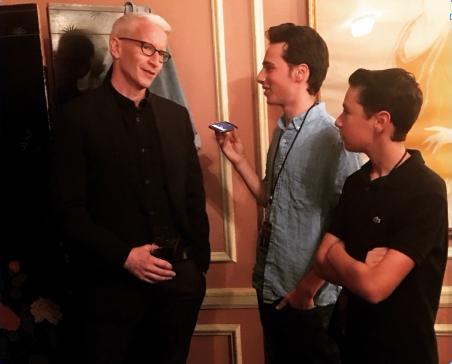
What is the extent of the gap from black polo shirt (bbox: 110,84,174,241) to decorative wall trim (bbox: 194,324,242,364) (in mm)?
658

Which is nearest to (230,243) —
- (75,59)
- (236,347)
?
(236,347)

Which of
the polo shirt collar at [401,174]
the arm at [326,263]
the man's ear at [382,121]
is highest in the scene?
the man's ear at [382,121]

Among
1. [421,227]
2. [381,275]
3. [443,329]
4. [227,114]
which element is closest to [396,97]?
[421,227]

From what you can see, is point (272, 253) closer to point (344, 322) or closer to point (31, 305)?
point (344, 322)

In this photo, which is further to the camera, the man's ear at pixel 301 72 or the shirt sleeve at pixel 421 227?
the man's ear at pixel 301 72

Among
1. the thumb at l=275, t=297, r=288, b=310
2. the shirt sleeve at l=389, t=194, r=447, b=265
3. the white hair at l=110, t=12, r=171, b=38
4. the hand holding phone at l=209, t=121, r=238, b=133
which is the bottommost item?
the thumb at l=275, t=297, r=288, b=310

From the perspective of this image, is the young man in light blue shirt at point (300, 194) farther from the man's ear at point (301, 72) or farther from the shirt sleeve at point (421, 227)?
the shirt sleeve at point (421, 227)

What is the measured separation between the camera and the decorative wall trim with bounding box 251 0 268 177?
5.90ft

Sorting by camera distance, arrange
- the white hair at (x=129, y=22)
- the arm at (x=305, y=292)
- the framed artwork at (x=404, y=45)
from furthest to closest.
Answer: the framed artwork at (x=404, y=45)
the white hair at (x=129, y=22)
the arm at (x=305, y=292)

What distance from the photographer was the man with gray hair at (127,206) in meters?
1.41

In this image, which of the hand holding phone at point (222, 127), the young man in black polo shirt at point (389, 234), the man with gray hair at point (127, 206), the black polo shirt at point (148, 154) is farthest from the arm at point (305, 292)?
the hand holding phone at point (222, 127)

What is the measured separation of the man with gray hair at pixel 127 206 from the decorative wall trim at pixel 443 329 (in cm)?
99

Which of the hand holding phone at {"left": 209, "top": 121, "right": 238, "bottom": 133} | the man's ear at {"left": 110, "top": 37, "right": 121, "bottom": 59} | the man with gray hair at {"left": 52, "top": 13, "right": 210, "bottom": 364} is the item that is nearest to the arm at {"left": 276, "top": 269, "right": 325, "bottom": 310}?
the man with gray hair at {"left": 52, "top": 13, "right": 210, "bottom": 364}

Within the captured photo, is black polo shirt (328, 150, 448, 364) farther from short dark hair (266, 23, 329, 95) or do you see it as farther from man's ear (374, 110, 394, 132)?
short dark hair (266, 23, 329, 95)
